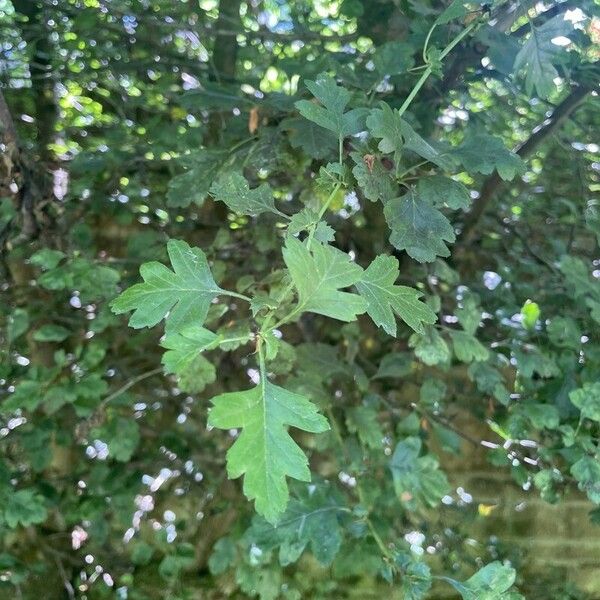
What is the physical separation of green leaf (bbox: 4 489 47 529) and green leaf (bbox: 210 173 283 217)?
693 mm

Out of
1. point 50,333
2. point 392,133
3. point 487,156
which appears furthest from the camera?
point 50,333

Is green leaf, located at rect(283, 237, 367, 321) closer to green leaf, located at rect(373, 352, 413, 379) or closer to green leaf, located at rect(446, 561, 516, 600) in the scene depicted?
green leaf, located at rect(446, 561, 516, 600)

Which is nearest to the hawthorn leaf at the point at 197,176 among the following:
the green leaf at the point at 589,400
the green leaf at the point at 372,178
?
the green leaf at the point at 372,178

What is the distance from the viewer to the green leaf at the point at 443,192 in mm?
675

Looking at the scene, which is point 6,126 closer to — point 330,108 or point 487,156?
point 330,108

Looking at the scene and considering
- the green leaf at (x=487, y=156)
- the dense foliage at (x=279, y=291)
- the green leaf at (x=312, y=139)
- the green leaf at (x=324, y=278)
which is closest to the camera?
the green leaf at (x=324, y=278)

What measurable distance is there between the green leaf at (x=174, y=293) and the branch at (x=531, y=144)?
0.70m

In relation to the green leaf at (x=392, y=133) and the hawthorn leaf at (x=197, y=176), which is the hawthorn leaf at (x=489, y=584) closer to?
the green leaf at (x=392, y=133)

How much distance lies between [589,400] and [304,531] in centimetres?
44

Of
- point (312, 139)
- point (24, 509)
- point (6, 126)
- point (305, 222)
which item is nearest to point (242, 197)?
point (305, 222)

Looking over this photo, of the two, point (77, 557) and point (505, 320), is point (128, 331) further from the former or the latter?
point (505, 320)

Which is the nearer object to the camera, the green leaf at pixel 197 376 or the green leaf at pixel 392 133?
the green leaf at pixel 392 133

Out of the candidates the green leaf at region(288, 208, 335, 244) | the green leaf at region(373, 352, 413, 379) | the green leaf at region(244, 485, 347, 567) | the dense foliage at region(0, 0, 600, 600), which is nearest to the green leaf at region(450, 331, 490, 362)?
the dense foliage at region(0, 0, 600, 600)

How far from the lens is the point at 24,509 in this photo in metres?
1.08
